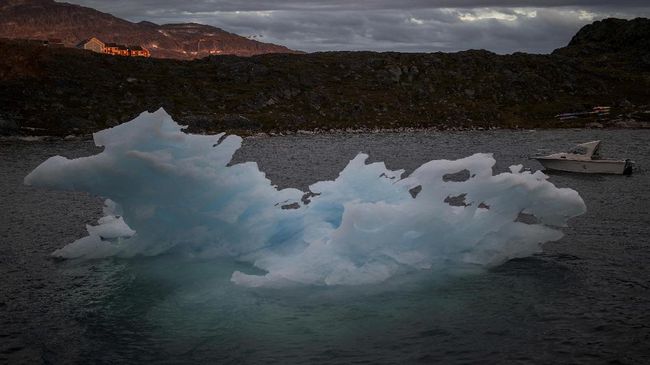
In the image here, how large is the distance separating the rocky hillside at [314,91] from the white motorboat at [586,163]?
64.7 meters

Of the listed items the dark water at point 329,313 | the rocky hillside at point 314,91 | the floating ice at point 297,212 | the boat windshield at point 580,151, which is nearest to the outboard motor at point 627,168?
the boat windshield at point 580,151

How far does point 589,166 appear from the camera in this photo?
180ft

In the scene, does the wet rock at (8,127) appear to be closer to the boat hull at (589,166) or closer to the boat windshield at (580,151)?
the boat hull at (589,166)

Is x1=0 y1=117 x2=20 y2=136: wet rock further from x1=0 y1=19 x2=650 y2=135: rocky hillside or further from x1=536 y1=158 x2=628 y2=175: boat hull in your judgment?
x1=536 y1=158 x2=628 y2=175: boat hull

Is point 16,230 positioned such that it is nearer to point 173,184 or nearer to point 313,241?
point 173,184

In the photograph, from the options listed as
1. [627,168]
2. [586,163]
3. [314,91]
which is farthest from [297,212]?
[314,91]

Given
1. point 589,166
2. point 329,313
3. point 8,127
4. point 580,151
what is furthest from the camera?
point 8,127

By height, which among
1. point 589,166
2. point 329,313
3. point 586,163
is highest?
point 329,313

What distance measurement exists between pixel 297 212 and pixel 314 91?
119294 millimetres

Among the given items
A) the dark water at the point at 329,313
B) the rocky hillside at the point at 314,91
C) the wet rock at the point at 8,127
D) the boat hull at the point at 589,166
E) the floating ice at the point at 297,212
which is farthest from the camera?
the rocky hillside at the point at 314,91

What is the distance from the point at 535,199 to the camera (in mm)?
22781

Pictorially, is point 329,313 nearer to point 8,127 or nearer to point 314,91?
point 8,127

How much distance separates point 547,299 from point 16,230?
2562cm

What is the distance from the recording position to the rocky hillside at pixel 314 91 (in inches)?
4432
